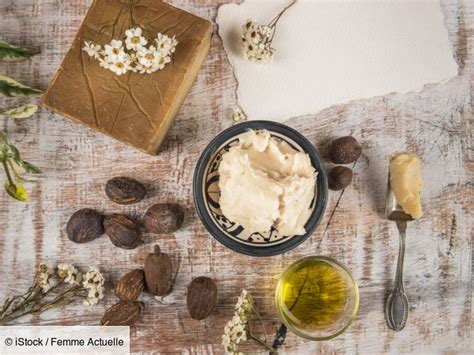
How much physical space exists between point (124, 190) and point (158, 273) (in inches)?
10.3

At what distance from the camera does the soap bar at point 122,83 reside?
1.56 meters

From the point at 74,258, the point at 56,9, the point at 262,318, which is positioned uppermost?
the point at 56,9

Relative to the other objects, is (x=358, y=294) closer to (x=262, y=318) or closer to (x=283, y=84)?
(x=262, y=318)

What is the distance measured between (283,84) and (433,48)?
1.59 feet

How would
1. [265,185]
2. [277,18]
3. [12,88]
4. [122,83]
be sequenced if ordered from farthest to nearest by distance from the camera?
1. [277,18]
2. [12,88]
3. [122,83]
4. [265,185]

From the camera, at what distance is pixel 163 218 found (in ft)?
5.46

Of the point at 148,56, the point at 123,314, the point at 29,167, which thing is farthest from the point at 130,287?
the point at 148,56

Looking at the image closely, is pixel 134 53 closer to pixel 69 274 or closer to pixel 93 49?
pixel 93 49

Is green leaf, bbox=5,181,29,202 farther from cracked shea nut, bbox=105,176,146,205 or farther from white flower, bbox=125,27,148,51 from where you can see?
white flower, bbox=125,27,148,51

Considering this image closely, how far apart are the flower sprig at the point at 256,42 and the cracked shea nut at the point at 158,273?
0.64m

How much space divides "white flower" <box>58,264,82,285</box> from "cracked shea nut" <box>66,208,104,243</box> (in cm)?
8

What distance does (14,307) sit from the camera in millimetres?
1734

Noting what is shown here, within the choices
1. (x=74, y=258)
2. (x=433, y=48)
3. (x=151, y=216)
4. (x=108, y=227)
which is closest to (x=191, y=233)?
(x=151, y=216)

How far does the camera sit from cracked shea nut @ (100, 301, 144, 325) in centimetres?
168
